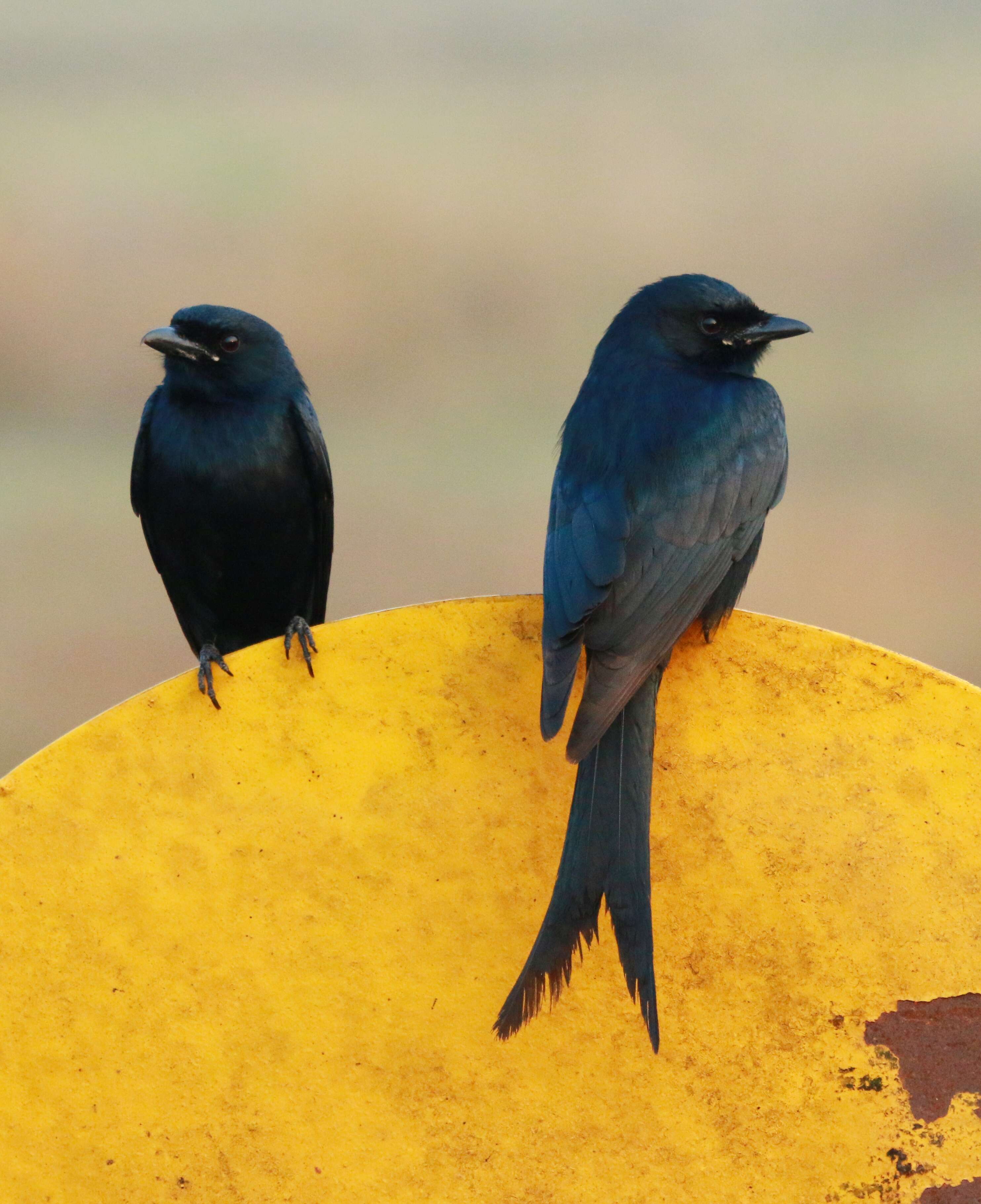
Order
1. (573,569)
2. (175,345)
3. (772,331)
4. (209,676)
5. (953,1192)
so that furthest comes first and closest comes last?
(175,345) < (772,331) < (573,569) < (209,676) < (953,1192)

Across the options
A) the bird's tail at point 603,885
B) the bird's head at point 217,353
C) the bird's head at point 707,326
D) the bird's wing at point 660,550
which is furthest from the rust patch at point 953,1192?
the bird's head at point 217,353

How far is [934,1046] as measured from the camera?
7.12 feet

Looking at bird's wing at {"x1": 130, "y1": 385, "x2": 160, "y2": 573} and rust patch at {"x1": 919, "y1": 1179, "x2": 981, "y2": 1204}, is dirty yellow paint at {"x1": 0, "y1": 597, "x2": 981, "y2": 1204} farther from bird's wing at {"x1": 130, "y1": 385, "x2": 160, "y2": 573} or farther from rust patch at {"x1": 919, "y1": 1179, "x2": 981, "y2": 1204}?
bird's wing at {"x1": 130, "y1": 385, "x2": 160, "y2": 573}

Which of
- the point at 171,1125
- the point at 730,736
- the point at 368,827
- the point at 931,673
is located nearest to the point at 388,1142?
the point at 171,1125

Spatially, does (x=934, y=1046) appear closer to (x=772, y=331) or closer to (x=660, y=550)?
(x=660, y=550)

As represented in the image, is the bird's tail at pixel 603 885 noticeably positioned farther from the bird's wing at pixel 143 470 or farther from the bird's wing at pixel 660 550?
the bird's wing at pixel 143 470

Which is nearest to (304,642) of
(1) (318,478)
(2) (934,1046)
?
(2) (934,1046)

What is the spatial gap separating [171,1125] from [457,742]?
770mm

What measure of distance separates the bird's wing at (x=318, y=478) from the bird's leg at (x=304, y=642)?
1455 millimetres

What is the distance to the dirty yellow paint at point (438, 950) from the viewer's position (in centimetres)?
211

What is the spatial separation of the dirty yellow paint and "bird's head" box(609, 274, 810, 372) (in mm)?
1121

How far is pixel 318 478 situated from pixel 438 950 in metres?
1.93

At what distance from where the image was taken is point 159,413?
3801mm

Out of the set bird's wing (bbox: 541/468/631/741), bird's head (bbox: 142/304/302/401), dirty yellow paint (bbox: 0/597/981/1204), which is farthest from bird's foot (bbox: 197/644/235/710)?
bird's head (bbox: 142/304/302/401)
